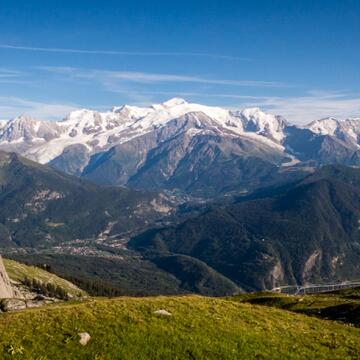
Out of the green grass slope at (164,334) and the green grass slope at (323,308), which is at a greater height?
the green grass slope at (164,334)

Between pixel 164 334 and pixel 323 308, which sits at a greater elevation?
pixel 164 334

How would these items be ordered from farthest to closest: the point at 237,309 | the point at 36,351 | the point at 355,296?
the point at 355,296
the point at 237,309
the point at 36,351

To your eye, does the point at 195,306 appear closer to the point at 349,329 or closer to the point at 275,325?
the point at 275,325

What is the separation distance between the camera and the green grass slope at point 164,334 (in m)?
40.4

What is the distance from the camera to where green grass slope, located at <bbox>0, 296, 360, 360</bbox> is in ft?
132

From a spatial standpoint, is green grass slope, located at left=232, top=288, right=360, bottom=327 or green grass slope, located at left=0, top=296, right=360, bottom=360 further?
green grass slope, located at left=232, top=288, right=360, bottom=327

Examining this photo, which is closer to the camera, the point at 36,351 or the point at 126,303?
the point at 36,351

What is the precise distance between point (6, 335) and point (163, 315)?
15280 millimetres

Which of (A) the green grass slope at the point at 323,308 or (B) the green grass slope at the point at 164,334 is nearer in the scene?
(B) the green grass slope at the point at 164,334

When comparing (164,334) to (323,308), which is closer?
(164,334)

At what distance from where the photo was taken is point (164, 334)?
44.1 meters

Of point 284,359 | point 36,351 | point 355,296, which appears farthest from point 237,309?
point 355,296

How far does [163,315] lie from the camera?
4947cm

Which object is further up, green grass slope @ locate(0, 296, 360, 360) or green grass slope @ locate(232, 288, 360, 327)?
green grass slope @ locate(0, 296, 360, 360)
